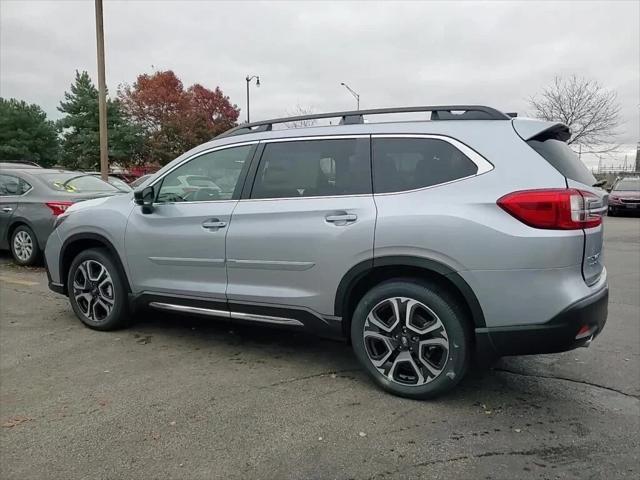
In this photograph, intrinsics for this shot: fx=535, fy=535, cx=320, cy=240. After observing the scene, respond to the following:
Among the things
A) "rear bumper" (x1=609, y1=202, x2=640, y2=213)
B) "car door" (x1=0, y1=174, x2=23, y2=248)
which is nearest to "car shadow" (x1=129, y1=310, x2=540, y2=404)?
"car door" (x1=0, y1=174, x2=23, y2=248)

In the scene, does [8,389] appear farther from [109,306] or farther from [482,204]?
[482,204]

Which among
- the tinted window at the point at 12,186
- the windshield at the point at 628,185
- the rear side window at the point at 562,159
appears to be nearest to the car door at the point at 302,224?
the rear side window at the point at 562,159

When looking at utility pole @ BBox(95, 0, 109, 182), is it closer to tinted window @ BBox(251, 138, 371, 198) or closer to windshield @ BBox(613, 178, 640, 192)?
tinted window @ BBox(251, 138, 371, 198)

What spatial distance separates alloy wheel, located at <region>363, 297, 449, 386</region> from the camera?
3.32 m

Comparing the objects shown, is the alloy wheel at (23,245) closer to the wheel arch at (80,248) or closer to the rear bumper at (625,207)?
the wheel arch at (80,248)

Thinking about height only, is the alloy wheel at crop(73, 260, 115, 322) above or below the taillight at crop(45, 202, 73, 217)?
below

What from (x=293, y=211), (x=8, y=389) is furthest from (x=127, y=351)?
(x=293, y=211)

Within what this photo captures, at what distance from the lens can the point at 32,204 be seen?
7781 millimetres

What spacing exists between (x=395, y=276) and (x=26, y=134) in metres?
39.6

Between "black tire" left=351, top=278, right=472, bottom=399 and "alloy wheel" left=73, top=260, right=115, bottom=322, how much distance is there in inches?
96.3

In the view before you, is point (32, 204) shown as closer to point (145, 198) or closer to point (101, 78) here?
point (145, 198)

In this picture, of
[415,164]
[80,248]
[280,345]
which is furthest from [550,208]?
[80,248]

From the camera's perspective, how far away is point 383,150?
11.7 feet

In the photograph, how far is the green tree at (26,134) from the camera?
118 ft
